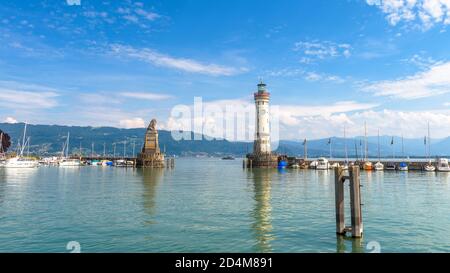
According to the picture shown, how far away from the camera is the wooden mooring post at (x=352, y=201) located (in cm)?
1994

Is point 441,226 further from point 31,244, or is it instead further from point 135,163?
point 135,163

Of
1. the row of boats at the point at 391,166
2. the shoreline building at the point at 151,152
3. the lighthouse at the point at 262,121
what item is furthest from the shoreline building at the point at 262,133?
the shoreline building at the point at 151,152

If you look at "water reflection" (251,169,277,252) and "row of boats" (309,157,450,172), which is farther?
"row of boats" (309,157,450,172)

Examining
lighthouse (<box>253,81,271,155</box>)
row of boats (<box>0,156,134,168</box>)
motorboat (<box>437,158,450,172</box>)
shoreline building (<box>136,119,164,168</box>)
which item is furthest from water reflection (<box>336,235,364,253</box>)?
row of boats (<box>0,156,134,168</box>)

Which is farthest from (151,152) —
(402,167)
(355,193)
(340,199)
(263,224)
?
(355,193)

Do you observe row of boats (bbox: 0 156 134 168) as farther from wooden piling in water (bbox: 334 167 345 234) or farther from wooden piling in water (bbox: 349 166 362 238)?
wooden piling in water (bbox: 349 166 362 238)

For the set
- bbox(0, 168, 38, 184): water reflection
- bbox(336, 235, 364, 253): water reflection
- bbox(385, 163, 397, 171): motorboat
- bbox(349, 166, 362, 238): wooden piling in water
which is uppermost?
bbox(349, 166, 362, 238): wooden piling in water

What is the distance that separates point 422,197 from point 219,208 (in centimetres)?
2563

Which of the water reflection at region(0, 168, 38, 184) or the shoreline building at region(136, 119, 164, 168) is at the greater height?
the shoreline building at region(136, 119, 164, 168)

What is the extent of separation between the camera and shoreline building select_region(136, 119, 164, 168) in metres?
132

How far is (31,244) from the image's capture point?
20.3m

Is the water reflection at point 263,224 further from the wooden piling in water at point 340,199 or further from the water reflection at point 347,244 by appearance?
the wooden piling in water at point 340,199
